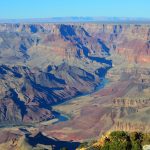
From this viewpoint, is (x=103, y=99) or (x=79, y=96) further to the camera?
(x=79, y=96)

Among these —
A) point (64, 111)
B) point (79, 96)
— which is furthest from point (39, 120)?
point (79, 96)

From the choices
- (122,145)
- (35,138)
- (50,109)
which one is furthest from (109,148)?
(50,109)

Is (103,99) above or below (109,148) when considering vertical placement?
below

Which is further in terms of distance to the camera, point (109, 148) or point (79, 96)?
point (79, 96)

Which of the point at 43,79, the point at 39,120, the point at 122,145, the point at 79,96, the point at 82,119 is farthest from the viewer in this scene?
the point at 43,79

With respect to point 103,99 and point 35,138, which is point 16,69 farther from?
point 35,138

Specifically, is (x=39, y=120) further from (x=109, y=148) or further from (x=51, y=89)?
(x=109, y=148)

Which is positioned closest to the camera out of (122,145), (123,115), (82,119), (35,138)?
(122,145)

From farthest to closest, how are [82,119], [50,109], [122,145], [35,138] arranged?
[50,109], [82,119], [35,138], [122,145]

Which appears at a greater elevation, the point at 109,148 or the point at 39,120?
the point at 109,148
